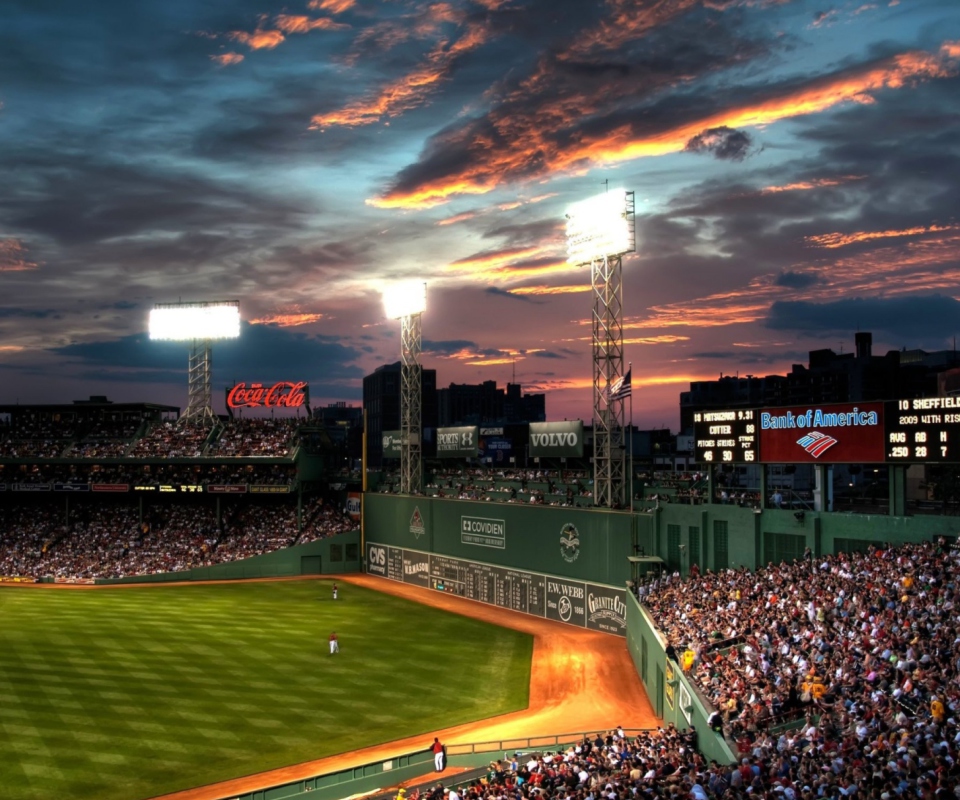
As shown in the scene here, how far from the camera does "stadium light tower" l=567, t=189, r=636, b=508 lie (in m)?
42.6

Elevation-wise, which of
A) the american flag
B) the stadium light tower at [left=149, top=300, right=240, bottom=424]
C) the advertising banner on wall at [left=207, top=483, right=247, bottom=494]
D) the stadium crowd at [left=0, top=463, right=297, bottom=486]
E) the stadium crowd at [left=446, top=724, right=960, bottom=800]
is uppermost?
the stadium light tower at [left=149, top=300, right=240, bottom=424]

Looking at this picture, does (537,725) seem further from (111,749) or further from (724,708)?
(111,749)

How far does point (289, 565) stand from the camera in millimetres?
61906

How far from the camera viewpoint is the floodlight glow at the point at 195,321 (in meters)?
72.4

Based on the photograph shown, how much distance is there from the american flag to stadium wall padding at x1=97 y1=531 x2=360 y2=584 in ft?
91.1

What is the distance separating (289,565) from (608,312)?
3135 cm

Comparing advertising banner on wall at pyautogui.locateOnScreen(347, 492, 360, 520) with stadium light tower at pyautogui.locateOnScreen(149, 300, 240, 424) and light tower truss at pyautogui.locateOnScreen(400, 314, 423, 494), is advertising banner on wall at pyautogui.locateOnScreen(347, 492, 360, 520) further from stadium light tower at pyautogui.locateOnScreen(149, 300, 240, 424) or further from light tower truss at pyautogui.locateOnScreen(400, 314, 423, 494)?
stadium light tower at pyautogui.locateOnScreen(149, 300, 240, 424)

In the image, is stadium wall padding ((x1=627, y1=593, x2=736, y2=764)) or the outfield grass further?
the outfield grass

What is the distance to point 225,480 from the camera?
6650cm

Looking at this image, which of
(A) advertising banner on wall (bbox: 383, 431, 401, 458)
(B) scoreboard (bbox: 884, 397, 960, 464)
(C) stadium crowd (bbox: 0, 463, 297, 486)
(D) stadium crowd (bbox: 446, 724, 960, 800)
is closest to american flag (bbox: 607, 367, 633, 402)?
(B) scoreboard (bbox: 884, 397, 960, 464)

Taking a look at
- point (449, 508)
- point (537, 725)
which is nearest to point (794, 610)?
point (537, 725)

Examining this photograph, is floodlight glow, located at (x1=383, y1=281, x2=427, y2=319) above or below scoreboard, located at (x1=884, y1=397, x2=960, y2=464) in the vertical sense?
above

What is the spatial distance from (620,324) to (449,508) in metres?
16.9

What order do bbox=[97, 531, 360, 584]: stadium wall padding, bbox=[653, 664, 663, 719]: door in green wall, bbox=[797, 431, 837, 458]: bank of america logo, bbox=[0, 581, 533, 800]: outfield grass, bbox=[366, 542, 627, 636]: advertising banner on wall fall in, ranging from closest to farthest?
bbox=[0, 581, 533, 800]: outfield grass → bbox=[653, 664, 663, 719]: door in green wall → bbox=[797, 431, 837, 458]: bank of america logo → bbox=[366, 542, 627, 636]: advertising banner on wall → bbox=[97, 531, 360, 584]: stadium wall padding
